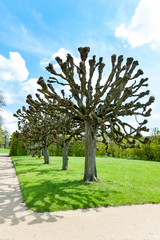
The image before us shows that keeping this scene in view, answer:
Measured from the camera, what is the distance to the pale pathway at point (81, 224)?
3468 mm

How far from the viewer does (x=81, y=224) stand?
13.2 feet

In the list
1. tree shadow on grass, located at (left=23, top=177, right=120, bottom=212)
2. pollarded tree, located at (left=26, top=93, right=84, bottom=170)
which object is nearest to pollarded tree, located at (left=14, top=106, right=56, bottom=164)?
pollarded tree, located at (left=26, top=93, right=84, bottom=170)

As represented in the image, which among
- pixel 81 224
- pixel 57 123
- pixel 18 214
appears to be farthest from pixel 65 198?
pixel 57 123

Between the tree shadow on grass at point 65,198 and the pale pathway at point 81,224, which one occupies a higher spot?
the tree shadow on grass at point 65,198

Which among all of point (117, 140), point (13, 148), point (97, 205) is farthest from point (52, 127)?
point (13, 148)

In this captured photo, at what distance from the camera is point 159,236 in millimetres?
3553

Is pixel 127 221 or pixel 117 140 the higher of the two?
pixel 117 140

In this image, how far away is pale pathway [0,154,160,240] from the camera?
3468mm

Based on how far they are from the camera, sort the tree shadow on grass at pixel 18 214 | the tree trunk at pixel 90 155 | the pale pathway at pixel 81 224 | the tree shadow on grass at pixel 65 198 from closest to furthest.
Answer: the pale pathway at pixel 81 224
the tree shadow on grass at pixel 18 214
the tree shadow on grass at pixel 65 198
the tree trunk at pixel 90 155

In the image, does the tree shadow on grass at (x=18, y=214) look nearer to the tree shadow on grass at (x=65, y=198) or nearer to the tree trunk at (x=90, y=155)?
the tree shadow on grass at (x=65, y=198)

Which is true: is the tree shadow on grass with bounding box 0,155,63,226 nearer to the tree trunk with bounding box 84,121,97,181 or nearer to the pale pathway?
the pale pathway

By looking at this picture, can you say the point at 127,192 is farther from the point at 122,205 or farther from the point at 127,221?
the point at 127,221

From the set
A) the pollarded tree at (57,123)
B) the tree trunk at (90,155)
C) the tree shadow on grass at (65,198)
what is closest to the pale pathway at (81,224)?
the tree shadow on grass at (65,198)

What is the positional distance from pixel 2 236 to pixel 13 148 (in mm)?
28316
